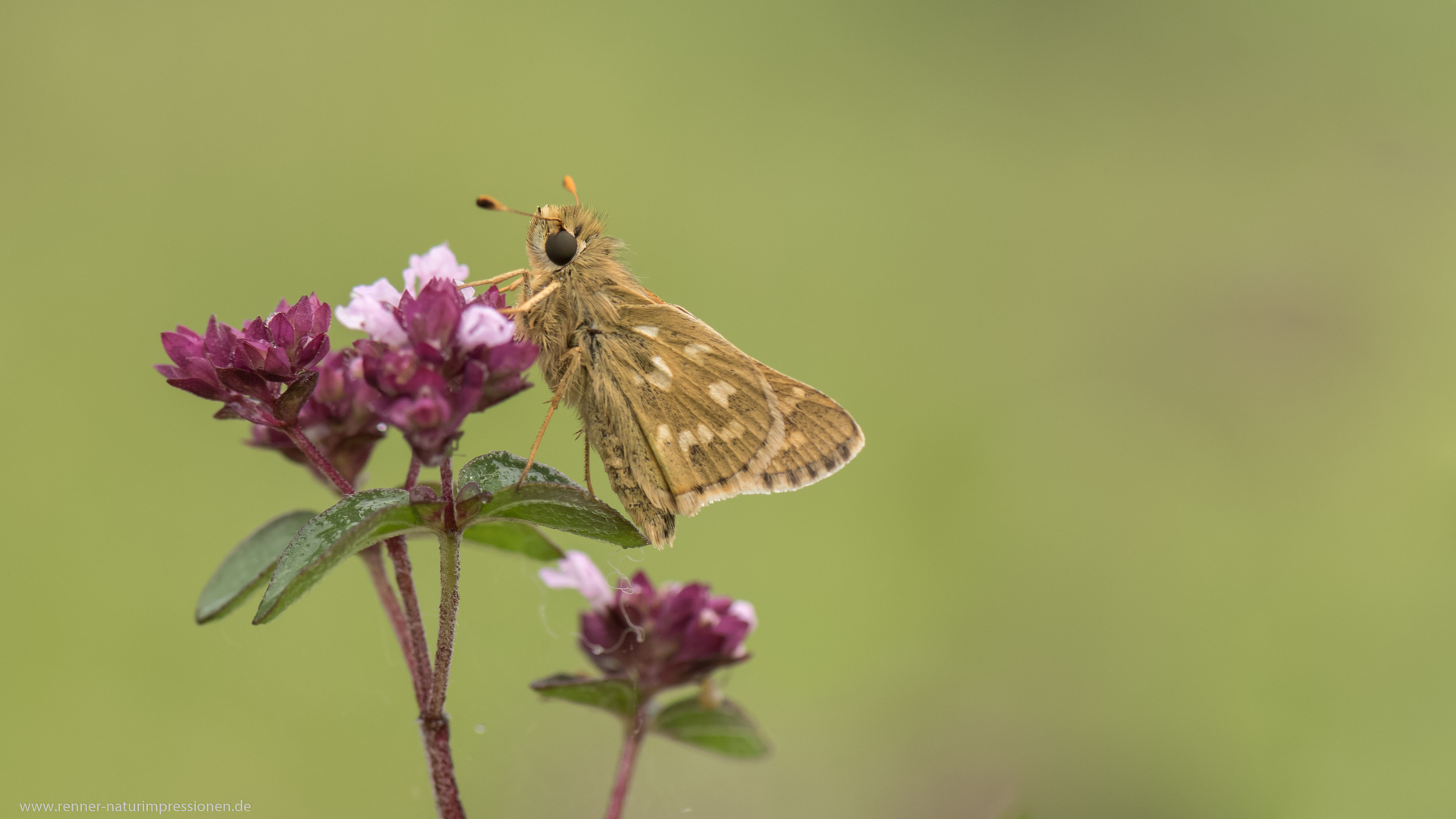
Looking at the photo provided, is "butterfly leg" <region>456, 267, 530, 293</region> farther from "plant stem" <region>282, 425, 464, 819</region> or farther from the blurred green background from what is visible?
the blurred green background

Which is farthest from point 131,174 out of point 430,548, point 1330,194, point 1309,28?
point 1309,28

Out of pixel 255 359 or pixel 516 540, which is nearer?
pixel 255 359

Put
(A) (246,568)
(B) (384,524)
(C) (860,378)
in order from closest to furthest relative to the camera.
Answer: (B) (384,524)
(A) (246,568)
(C) (860,378)

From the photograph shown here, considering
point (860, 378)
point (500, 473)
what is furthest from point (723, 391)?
point (860, 378)

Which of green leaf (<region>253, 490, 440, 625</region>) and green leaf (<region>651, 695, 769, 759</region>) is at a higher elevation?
green leaf (<region>253, 490, 440, 625</region>)

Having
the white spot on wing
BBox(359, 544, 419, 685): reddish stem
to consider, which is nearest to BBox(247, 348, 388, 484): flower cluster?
BBox(359, 544, 419, 685): reddish stem

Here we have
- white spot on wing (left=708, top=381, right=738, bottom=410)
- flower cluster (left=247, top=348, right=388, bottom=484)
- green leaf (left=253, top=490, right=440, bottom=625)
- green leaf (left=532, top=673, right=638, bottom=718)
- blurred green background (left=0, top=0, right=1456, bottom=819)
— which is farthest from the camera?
blurred green background (left=0, top=0, right=1456, bottom=819)

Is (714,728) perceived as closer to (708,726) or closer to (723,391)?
(708,726)
